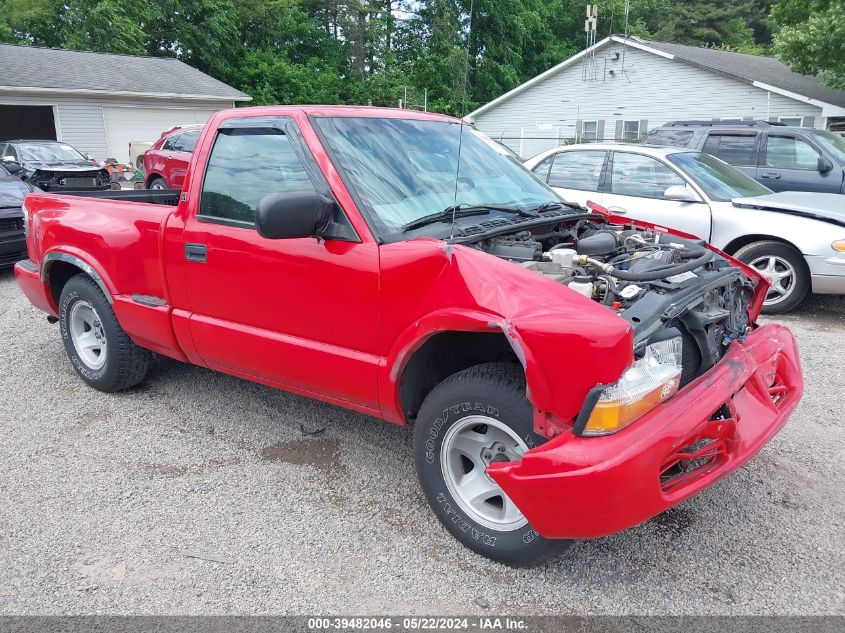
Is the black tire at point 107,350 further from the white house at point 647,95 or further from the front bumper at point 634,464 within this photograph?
the white house at point 647,95

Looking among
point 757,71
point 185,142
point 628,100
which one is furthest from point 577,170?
point 757,71

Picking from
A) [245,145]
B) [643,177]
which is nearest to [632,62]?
[643,177]

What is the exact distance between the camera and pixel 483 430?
112 inches

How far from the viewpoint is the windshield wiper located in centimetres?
306

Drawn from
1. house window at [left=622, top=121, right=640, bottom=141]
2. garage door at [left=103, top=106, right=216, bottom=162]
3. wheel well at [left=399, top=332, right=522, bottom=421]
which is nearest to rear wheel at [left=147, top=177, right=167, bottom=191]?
garage door at [left=103, top=106, right=216, bottom=162]

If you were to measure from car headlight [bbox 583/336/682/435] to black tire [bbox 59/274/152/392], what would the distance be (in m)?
3.29

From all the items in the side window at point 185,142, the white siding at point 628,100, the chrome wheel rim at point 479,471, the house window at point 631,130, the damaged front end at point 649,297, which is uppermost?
the white siding at point 628,100

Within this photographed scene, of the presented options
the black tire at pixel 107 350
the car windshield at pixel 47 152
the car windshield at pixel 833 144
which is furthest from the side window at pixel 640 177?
the car windshield at pixel 47 152

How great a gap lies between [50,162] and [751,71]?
22.4 meters

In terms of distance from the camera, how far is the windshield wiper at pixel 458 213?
3.06 metres

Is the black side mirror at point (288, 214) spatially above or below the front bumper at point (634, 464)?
above

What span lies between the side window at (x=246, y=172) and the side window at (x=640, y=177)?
195 inches

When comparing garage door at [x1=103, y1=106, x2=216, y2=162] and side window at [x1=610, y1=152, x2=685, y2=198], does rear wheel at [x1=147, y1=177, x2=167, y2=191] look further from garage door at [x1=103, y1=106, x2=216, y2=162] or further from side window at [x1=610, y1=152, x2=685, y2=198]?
garage door at [x1=103, y1=106, x2=216, y2=162]

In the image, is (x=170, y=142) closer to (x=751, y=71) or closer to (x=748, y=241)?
(x=748, y=241)
